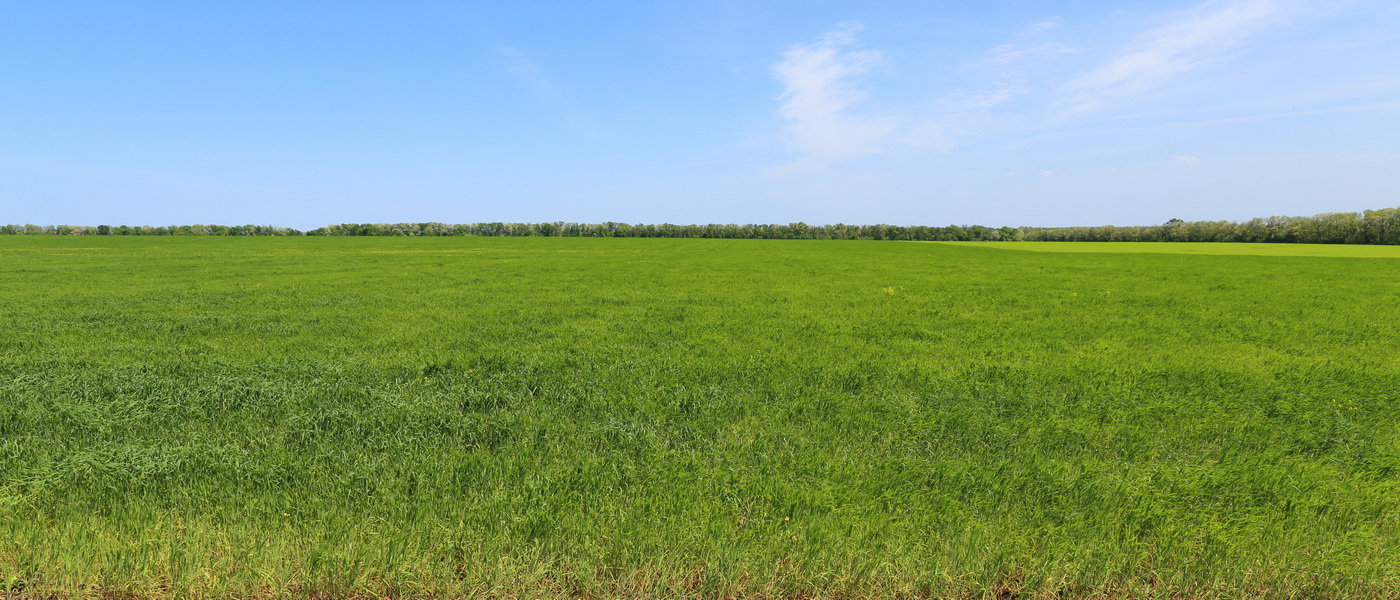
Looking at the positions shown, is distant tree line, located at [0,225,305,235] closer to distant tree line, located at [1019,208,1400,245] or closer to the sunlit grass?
the sunlit grass

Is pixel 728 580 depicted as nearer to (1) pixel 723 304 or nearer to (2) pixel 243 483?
(2) pixel 243 483

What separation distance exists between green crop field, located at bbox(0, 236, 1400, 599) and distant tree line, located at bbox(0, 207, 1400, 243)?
3997 inches

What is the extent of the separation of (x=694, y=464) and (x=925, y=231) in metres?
140

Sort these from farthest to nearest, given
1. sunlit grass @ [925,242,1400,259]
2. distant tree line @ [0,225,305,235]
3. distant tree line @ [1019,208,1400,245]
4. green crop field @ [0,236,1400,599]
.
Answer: distant tree line @ [0,225,305,235], distant tree line @ [1019,208,1400,245], sunlit grass @ [925,242,1400,259], green crop field @ [0,236,1400,599]

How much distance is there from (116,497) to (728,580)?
410 cm

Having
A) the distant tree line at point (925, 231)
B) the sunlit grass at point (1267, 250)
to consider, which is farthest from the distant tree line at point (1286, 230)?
the sunlit grass at point (1267, 250)

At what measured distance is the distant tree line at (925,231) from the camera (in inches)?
3093

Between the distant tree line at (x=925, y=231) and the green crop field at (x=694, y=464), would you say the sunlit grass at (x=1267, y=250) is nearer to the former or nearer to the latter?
the distant tree line at (x=925, y=231)

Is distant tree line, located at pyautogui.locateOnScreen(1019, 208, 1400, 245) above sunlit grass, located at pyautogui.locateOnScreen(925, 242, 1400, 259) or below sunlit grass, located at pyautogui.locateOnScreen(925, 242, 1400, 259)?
above

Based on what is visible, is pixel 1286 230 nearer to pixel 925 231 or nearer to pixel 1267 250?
pixel 1267 250

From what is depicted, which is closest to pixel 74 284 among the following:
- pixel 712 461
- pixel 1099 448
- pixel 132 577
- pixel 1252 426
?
pixel 132 577

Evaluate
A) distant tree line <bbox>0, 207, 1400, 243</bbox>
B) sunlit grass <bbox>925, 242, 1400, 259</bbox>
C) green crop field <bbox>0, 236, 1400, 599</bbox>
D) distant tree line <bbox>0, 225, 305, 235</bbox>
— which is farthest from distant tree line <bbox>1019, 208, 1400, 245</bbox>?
distant tree line <bbox>0, 225, 305, 235</bbox>

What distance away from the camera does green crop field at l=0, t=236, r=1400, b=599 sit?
10.4 ft

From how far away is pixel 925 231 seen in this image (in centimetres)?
13388
